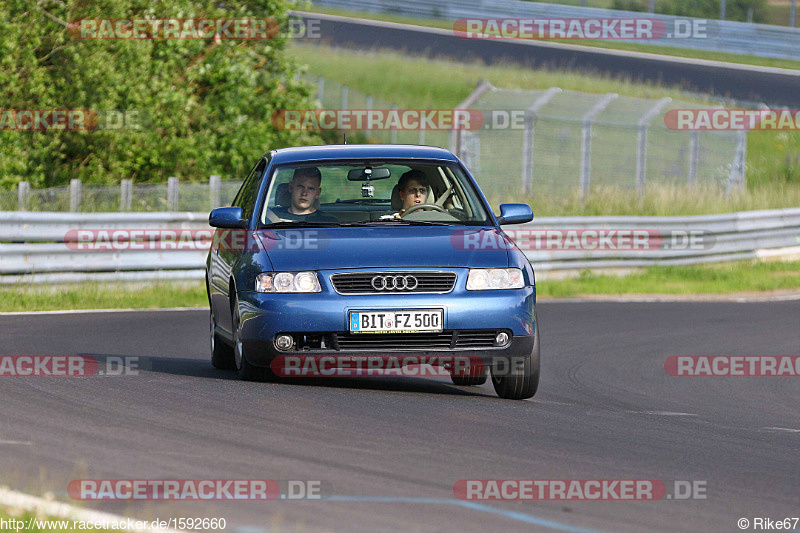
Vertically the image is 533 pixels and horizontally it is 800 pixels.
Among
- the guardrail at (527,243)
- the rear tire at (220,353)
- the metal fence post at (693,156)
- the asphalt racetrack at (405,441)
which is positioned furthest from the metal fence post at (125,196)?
the metal fence post at (693,156)

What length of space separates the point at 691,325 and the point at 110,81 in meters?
11.8

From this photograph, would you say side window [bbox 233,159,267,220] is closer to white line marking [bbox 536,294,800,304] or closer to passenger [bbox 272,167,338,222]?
passenger [bbox 272,167,338,222]

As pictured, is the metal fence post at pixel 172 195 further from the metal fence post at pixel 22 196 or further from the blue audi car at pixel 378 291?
the blue audi car at pixel 378 291

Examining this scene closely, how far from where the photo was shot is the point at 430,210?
987cm

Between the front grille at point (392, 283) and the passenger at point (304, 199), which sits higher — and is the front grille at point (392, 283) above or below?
below

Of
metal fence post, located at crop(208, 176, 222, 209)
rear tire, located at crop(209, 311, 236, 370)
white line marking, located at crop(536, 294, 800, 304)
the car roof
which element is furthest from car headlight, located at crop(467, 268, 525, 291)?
metal fence post, located at crop(208, 176, 222, 209)

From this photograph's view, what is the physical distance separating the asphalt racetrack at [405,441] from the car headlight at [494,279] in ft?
2.42

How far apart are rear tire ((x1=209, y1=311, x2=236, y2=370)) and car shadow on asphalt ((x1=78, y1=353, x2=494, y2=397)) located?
0.07m

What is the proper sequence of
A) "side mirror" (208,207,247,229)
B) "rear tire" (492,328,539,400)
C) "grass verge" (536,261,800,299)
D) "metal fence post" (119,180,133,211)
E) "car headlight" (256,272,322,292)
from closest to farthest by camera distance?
"car headlight" (256,272,322,292) < "rear tire" (492,328,539,400) < "side mirror" (208,207,247,229) < "metal fence post" (119,180,133,211) < "grass verge" (536,261,800,299)

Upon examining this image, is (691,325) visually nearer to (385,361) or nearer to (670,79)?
(385,361)

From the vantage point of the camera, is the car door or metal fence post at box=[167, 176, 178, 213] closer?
the car door

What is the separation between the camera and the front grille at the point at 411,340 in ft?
28.3

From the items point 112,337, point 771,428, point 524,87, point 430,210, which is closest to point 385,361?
point 430,210

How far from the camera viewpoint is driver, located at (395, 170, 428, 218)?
10094 mm
